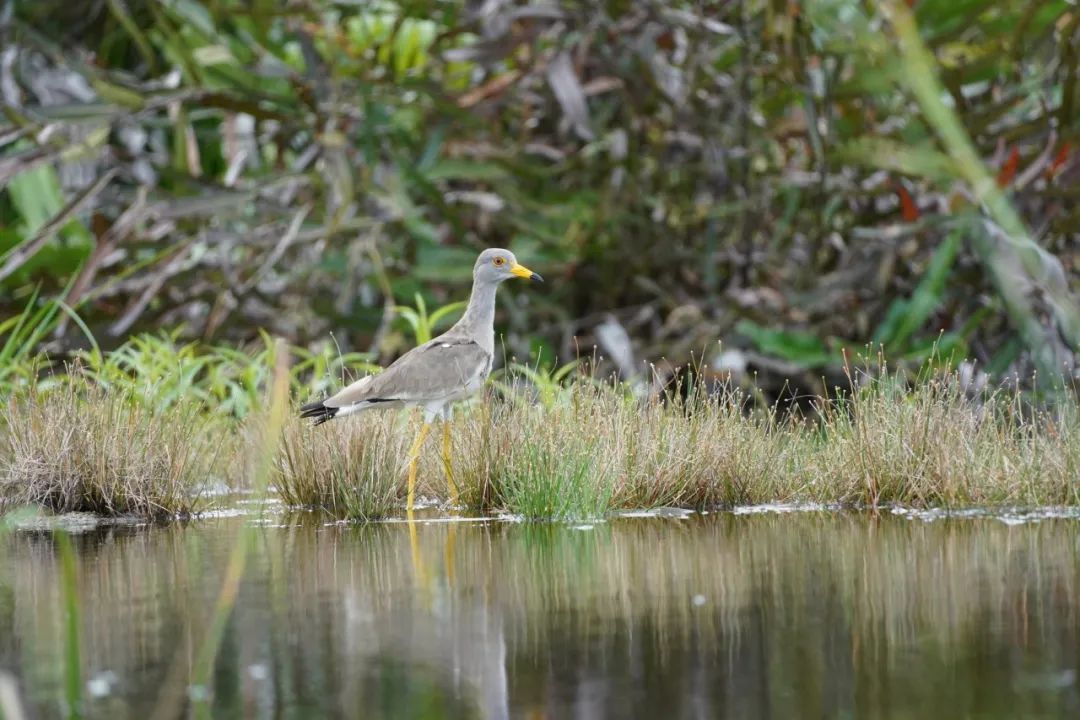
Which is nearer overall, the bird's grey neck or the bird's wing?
the bird's wing

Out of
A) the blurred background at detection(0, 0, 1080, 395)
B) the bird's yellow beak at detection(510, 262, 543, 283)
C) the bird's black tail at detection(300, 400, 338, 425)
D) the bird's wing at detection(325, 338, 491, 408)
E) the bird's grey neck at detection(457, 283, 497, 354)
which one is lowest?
the bird's black tail at detection(300, 400, 338, 425)

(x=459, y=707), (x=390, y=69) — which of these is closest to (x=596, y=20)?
(x=390, y=69)

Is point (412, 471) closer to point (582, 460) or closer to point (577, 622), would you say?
point (582, 460)

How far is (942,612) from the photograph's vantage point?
441 cm

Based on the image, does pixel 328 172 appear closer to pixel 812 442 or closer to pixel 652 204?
pixel 652 204

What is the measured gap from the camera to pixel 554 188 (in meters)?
11.1

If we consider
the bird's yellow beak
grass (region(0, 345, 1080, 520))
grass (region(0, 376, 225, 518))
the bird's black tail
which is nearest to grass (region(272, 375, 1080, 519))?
grass (region(0, 345, 1080, 520))

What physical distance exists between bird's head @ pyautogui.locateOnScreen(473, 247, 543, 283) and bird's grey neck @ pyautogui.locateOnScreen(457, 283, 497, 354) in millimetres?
48

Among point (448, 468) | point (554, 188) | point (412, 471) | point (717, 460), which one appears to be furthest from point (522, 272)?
point (554, 188)

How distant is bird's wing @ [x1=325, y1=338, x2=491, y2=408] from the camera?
24.1 feet

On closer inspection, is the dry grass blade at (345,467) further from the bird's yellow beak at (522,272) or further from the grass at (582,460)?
the bird's yellow beak at (522,272)

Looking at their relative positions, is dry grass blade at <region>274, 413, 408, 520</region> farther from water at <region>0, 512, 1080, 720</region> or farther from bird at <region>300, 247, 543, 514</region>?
water at <region>0, 512, 1080, 720</region>

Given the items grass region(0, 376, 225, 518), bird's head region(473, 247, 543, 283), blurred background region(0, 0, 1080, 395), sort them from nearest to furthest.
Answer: grass region(0, 376, 225, 518)
bird's head region(473, 247, 543, 283)
blurred background region(0, 0, 1080, 395)

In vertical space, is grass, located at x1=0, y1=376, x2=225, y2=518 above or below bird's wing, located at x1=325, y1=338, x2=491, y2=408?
below
